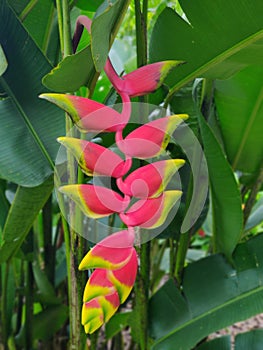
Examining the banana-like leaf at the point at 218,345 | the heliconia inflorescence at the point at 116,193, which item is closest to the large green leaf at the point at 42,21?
the heliconia inflorescence at the point at 116,193

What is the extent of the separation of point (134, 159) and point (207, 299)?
0.25 metres

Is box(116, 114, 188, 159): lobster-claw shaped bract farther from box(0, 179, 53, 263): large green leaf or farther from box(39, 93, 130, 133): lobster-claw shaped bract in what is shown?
box(0, 179, 53, 263): large green leaf

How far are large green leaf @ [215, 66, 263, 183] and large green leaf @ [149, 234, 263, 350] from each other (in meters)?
0.15

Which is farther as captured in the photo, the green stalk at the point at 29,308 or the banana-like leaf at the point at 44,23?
the green stalk at the point at 29,308

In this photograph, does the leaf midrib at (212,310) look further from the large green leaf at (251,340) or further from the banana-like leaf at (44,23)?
the banana-like leaf at (44,23)

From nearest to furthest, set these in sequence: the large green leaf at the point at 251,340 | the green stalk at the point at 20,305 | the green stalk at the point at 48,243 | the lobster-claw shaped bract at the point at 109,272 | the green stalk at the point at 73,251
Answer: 1. the lobster-claw shaped bract at the point at 109,272
2. the green stalk at the point at 73,251
3. the large green leaf at the point at 251,340
4. the green stalk at the point at 48,243
5. the green stalk at the point at 20,305

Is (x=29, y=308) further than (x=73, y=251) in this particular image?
Yes

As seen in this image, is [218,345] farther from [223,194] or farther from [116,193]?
[116,193]

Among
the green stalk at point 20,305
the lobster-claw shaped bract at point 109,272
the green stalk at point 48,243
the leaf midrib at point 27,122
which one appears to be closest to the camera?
the lobster-claw shaped bract at point 109,272

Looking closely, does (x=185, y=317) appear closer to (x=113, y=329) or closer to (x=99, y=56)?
(x=113, y=329)

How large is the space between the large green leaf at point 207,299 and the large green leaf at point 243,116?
149mm

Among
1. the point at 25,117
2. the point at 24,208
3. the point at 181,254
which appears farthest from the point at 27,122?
the point at 181,254

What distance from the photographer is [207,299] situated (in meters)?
0.68

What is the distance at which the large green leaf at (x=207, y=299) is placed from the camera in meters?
0.64
